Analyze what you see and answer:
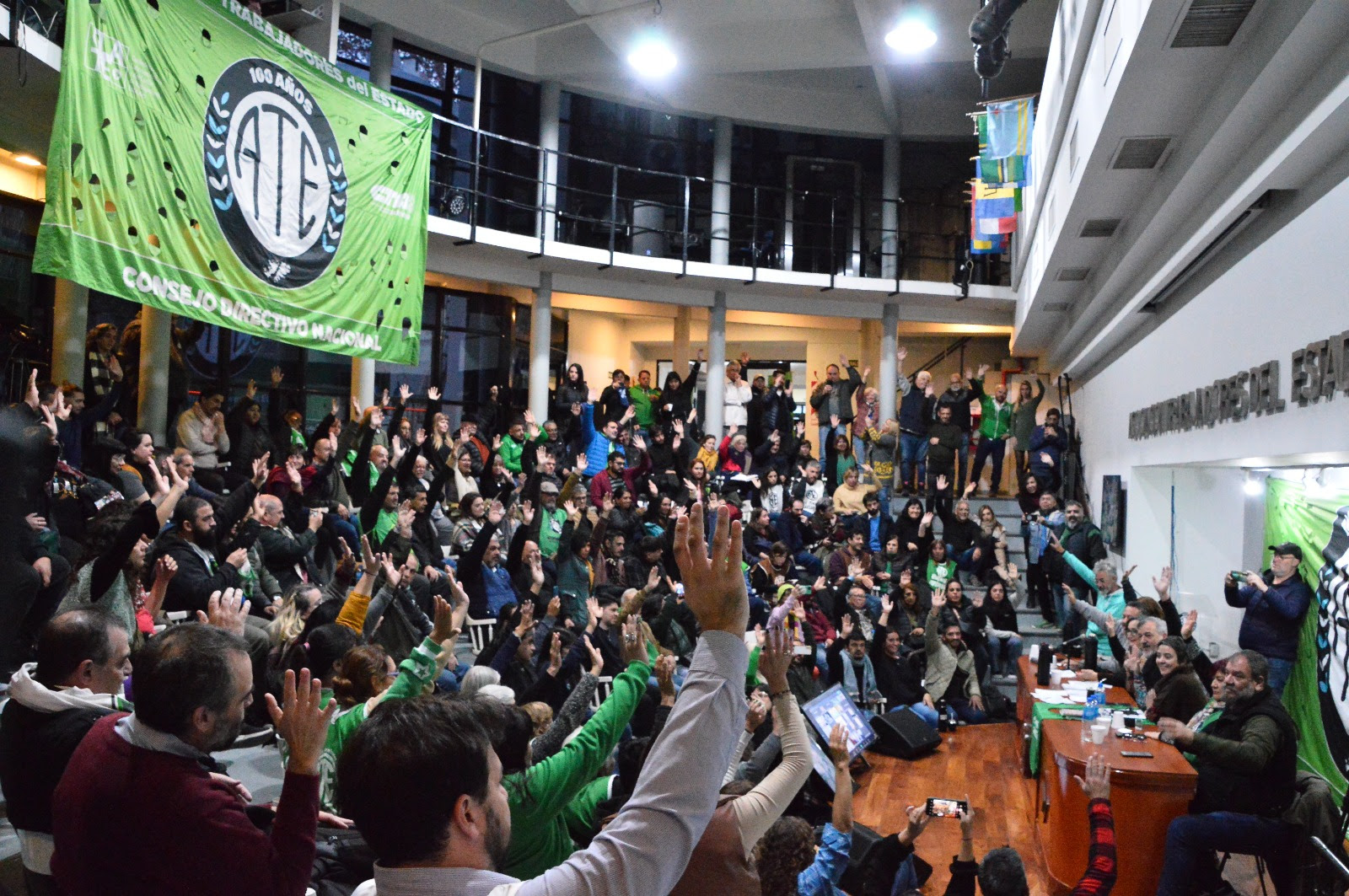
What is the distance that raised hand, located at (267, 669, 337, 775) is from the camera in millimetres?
1690

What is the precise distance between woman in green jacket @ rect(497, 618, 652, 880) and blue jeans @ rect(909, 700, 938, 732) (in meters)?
7.43

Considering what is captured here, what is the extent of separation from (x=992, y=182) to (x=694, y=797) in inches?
453

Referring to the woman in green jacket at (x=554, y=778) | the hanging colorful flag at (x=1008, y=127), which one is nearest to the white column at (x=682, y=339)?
the hanging colorful flag at (x=1008, y=127)

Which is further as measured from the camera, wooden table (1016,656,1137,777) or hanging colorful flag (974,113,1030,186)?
hanging colorful flag (974,113,1030,186)

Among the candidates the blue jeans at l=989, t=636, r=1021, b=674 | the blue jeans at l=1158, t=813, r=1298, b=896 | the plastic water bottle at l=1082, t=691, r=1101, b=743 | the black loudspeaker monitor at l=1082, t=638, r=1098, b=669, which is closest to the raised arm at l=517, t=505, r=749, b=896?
the blue jeans at l=1158, t=813, r=1298, b=896

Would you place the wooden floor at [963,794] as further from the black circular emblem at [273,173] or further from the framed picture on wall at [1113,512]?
the black circular emblem at [273,173]

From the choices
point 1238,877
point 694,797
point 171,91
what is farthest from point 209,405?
point 694,797

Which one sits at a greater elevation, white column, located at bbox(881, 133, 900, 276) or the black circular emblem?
white column, located at bbox(881, 133, 900, 276)

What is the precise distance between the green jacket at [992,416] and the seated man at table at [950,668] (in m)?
4.86

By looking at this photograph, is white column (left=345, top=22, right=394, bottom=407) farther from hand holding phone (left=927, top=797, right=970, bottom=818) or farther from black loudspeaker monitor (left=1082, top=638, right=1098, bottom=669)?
hand holding phone (left=927, top=797, right=970, bottom=818)

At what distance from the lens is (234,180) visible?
759cm

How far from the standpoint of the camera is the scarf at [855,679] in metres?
9.39

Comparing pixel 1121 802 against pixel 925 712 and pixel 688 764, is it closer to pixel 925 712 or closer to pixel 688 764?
pixel 925 712

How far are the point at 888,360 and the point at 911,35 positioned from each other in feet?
23.6
